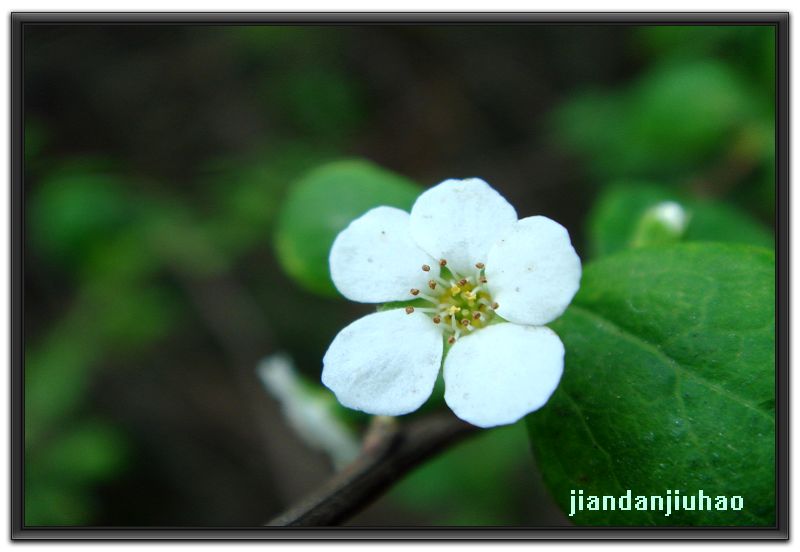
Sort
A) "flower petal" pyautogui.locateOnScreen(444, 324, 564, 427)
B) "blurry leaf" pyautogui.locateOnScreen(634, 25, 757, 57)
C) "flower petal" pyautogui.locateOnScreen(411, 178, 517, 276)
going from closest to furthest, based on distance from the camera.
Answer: "flower petal" pyautogui.locateOnScreen(444, 324, 564, 427), "flower petal" pyautogui.locateOnScreen(411, 178, 517, 276), "blurry leaf" pyautogui.locateOnScreen(634, 25, 757, 57)

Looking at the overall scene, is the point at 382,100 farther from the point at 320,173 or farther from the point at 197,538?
the point at 197,538

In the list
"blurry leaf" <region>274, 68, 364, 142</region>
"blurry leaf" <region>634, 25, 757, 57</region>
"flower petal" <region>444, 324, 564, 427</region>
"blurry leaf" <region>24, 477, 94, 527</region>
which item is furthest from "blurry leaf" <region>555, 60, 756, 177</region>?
"blurry leaf" <region>24, 477, 94, 527</region>

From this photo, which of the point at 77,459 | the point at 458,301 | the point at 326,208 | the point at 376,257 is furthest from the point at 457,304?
the point at 77,459

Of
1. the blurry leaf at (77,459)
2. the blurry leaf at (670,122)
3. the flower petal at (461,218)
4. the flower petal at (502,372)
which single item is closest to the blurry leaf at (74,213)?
the blurry leaf at (77,459)

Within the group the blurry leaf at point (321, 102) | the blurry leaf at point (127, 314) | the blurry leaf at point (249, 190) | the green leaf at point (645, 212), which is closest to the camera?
the green leaf at point (645, 212)

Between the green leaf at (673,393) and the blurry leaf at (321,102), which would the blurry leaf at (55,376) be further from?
the green leaf at (673,393)

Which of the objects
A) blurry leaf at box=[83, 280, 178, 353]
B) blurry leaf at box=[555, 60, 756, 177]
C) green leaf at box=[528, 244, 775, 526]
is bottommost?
blurry leaf at box=[83, 280, 178, 353]

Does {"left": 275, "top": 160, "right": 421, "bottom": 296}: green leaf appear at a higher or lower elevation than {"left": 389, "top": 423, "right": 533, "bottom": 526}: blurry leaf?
higher

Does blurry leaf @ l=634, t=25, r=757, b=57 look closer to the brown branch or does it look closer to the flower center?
the brown branch
